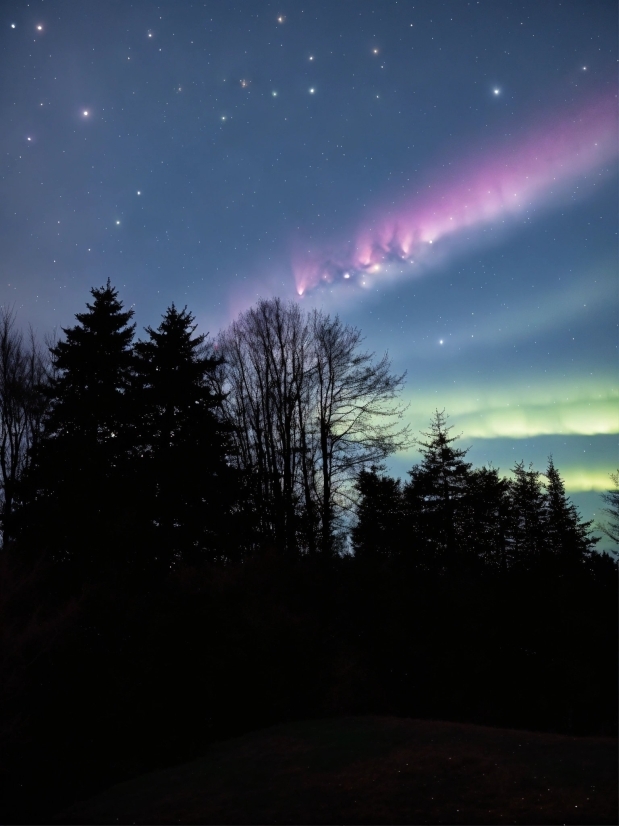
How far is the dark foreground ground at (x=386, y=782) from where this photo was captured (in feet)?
19.8

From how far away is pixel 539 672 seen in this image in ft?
50.8

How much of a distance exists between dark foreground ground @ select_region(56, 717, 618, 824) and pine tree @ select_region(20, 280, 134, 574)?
8285 millimetres

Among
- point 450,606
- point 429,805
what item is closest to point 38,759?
point 429,805

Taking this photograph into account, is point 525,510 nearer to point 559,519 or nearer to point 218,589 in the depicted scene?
point 559,519

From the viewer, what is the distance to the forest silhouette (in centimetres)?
1204

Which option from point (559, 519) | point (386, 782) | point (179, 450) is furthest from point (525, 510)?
point (386, 782)

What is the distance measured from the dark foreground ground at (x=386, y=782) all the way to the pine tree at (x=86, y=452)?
27.2 feet

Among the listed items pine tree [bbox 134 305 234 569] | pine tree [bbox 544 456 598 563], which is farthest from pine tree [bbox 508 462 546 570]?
pine tree [bbox 134 305 234 569]

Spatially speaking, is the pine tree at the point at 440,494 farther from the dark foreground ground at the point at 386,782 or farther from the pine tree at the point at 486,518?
the dark foreground ground at the point at 386,782

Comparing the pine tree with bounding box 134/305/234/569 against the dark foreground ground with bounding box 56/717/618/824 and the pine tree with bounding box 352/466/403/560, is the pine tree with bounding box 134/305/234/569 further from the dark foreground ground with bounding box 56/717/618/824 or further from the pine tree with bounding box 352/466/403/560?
the dark foreground ground with bounding box 56/717/618/824

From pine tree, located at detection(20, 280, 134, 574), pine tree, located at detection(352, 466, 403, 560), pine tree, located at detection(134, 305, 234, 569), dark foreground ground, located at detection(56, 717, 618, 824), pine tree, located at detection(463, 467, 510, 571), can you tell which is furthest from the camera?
pine tree, located at detection(463, 467, 510, 571)

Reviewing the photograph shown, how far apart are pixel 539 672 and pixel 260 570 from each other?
831 cm

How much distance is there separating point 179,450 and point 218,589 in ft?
29.4

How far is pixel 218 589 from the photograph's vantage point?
15.2m
